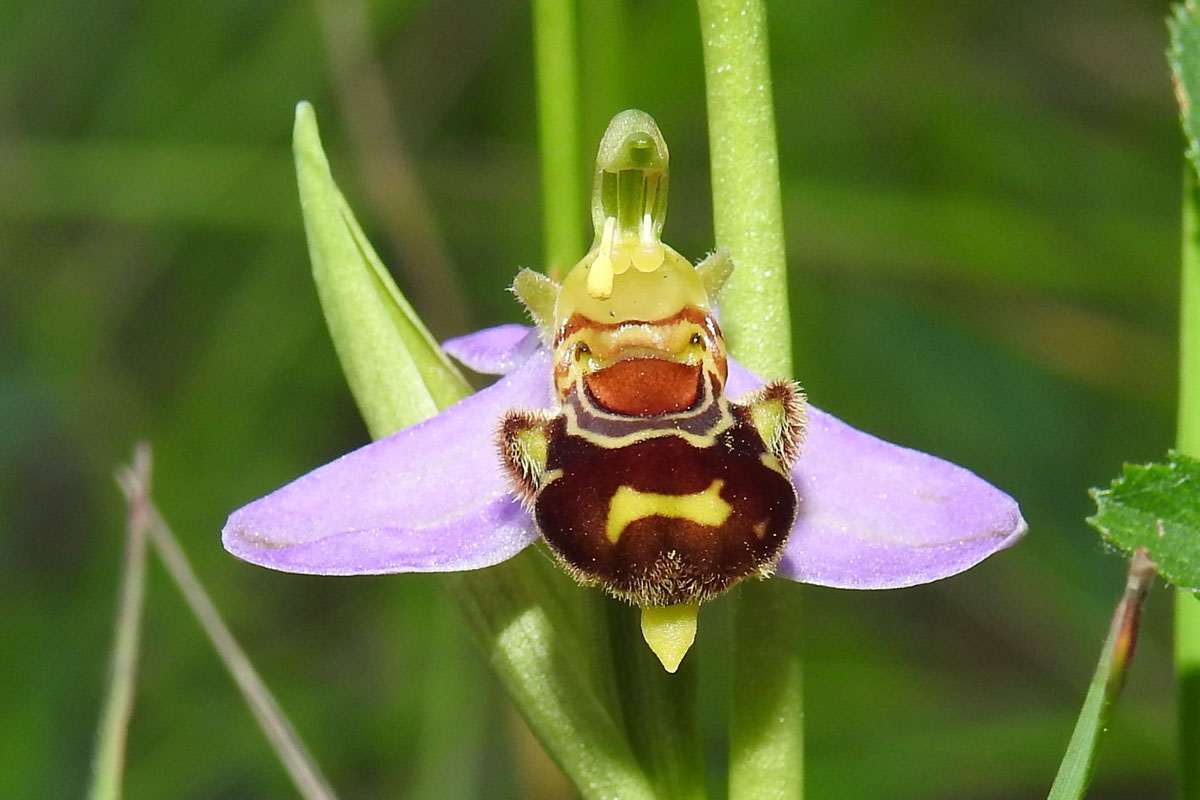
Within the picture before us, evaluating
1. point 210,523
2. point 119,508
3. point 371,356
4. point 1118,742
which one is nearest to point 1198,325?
point 371,356

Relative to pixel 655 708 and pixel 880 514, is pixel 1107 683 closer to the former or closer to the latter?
pixel 880 514

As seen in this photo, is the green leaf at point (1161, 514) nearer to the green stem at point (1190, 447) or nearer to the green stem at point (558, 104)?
the green stem at point (1190, 447)

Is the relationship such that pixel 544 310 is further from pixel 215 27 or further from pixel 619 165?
pixel 215 27

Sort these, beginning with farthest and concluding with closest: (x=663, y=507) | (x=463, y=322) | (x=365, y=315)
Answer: (x=463, y=322) < (x=365, y=315) < (x=663, y=507)

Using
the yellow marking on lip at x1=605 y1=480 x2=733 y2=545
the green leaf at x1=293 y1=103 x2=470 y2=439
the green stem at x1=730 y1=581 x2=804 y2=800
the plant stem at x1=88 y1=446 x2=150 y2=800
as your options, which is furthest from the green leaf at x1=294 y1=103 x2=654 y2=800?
the plant stem at x1=88 y1=446 x2=150 y2=800

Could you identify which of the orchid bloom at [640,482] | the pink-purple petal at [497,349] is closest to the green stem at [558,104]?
the orchid bloom at [640,482]

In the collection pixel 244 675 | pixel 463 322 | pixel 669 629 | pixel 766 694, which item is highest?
pixel 669 629

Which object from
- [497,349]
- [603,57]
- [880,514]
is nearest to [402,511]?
[497,349]
